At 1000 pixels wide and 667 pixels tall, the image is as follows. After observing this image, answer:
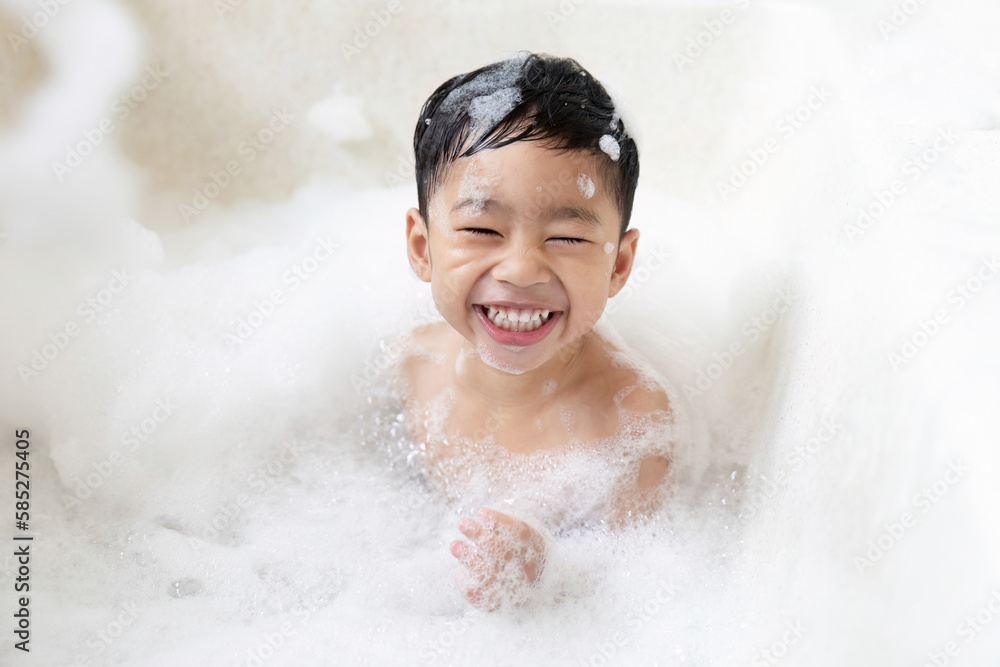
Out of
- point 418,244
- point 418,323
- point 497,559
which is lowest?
point 497,559

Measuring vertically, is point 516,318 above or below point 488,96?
below

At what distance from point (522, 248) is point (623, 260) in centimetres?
19

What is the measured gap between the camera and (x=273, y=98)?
1466 millimetres

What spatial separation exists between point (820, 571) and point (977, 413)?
0.21 m

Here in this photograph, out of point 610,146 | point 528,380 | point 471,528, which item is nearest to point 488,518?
point 471,528

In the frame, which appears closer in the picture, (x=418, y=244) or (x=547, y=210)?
(x=547, y=210)

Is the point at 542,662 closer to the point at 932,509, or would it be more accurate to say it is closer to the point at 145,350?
the point at 932,509

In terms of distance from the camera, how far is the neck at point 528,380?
1.05 m

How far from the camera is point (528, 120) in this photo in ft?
2.69

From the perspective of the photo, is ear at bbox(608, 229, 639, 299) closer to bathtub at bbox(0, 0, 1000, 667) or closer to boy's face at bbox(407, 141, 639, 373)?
boy's face at bbox(407, 141, 639, 373)

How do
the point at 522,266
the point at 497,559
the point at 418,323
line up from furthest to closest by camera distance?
1. the point at 418,323
2. the point at 497,559
3. the point at 522,266

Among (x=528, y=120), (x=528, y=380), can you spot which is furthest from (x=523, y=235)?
(x=528, y=380)

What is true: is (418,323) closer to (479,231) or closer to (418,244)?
(418,244)

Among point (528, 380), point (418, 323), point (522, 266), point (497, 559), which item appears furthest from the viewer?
point (418, 323)
